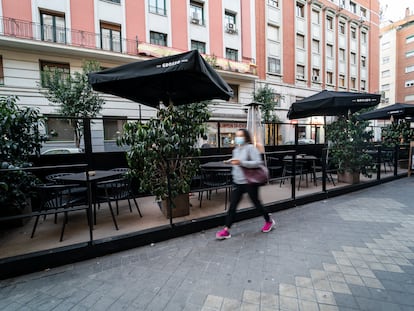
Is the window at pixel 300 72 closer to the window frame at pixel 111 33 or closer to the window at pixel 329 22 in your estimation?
the window at pixel 329 22

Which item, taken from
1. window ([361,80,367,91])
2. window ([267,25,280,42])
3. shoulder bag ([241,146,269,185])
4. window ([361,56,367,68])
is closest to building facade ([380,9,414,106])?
window ([361,80,367,91])

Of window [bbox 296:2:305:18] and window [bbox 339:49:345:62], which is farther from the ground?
window [bbox 296:2:305:18]

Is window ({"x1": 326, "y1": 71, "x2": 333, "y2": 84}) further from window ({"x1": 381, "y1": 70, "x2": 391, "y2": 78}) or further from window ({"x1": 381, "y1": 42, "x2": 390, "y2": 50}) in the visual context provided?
window ({"x1": 381, "y1": 42, "x2": 390, "y2": 50})

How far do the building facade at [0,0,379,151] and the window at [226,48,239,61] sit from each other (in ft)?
0.30

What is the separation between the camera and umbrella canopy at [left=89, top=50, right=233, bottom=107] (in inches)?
111

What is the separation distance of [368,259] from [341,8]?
27957mm

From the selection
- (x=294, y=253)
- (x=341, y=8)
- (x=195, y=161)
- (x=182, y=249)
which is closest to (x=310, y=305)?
(x=294, y=253)

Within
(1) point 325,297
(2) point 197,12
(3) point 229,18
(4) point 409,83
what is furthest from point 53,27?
(4) point 409,83

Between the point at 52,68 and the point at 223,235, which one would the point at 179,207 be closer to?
the point at 223,235

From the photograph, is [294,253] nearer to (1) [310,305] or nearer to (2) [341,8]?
(1) [310,305]

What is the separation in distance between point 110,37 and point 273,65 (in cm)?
1268

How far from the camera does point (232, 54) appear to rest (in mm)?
16422

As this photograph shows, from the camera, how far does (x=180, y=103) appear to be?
4.57 m

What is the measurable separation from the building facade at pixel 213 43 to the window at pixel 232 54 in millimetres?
91
